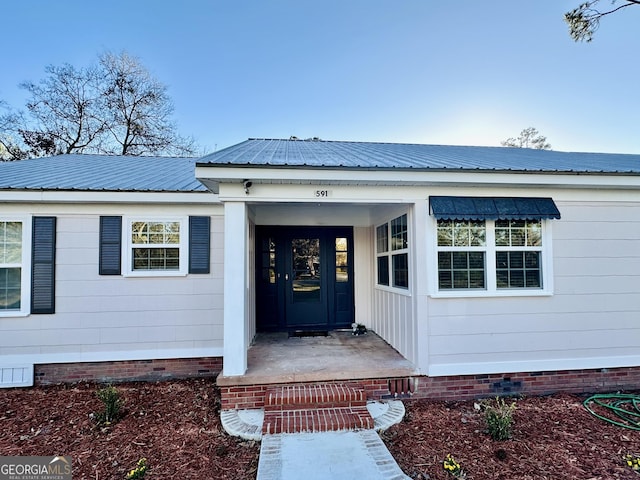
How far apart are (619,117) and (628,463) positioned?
12657 mm

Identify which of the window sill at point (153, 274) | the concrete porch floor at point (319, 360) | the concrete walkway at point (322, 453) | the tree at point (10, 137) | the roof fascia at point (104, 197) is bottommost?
the concrete walkway at point (322, 453)

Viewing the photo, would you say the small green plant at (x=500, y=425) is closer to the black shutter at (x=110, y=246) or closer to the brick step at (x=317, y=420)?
the brick step at (x=317, y=420)

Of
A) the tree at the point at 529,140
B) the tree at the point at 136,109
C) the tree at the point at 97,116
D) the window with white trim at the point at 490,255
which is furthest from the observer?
the tree at the point at 529,140

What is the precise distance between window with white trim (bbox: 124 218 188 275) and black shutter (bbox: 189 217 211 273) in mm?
111

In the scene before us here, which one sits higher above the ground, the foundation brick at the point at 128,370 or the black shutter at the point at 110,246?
the black shutter at the point at 110,246

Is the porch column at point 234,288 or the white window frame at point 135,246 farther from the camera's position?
the white window frame at point 135,246

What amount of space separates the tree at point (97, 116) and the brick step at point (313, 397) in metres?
15.9

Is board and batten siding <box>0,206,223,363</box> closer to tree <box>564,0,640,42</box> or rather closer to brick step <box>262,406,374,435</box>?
brick step <box>262,406,374,435</box>

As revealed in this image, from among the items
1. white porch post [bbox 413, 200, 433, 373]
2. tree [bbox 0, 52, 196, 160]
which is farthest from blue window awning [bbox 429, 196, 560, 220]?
tree [bbox 0, 52, 196, 160]

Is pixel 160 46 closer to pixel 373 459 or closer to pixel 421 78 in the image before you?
pixel 421 78

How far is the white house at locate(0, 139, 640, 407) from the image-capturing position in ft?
13.5

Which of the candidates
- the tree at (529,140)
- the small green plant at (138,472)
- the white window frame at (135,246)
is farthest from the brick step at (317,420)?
the tree at (529,140)

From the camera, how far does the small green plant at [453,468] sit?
2.67 meters

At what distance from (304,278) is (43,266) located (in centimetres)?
435
